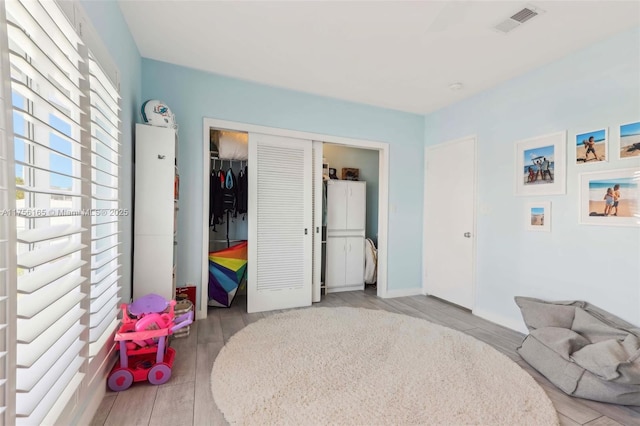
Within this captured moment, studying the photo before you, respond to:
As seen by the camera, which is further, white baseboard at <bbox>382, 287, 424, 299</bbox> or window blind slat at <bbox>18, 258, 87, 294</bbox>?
white baseboard at <bbox>382, 287, 424, 299</bbox>

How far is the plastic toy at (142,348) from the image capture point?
178cm

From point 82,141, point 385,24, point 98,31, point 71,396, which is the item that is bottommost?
point 71,396

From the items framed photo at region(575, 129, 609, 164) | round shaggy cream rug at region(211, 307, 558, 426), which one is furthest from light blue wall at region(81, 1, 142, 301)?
framed photo at region(575, 129, 609, 164)

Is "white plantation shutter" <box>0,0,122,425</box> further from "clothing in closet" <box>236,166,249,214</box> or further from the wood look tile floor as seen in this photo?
"clothing in closet" <box>236,166,249,214</box>

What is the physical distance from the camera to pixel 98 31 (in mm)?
1628

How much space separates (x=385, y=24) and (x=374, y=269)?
315cm

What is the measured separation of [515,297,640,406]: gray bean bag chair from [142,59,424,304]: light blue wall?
1.72 m

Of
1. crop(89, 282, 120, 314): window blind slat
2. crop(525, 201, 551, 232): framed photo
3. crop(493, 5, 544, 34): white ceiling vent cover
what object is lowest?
crop(89, 282, 120, 314): window blind slat

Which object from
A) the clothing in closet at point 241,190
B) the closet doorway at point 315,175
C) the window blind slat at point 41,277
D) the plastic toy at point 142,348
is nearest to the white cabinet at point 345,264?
the closet doorway at point 315,175

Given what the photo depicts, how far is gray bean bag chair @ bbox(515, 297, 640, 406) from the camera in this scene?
5.60 ft

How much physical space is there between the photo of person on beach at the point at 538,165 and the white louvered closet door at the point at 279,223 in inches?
88.3

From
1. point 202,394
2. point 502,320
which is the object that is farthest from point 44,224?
point 502,320

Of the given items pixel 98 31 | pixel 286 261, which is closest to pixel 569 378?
pixel 286 261

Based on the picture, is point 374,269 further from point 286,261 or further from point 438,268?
point 286,261
